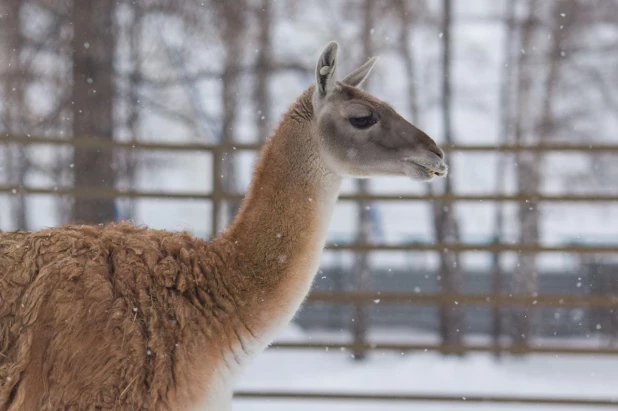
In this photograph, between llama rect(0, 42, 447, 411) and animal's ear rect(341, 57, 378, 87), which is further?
animal's ear rect(341, 57, 378, 87)

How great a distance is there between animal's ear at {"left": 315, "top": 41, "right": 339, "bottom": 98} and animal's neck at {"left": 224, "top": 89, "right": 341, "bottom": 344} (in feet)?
0.64

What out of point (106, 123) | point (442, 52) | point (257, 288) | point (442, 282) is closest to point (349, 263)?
point (442, 282)

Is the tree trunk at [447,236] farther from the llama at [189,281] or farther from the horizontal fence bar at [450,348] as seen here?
the llama at [189,281]

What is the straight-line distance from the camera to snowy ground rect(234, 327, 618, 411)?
5.92 meters

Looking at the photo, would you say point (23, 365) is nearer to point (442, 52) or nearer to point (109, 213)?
point (109, 213)

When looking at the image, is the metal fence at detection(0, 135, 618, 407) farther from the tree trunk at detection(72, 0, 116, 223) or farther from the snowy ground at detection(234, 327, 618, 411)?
the tree trunk at detection(72, 0, 116, 223)

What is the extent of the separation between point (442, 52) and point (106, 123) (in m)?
3.69

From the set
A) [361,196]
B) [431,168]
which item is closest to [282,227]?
[431,168]

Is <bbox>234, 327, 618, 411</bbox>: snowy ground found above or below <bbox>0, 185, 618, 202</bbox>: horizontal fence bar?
below

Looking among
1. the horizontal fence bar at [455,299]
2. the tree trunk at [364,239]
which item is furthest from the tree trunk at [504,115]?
the horizontal fence bar at [455,299]

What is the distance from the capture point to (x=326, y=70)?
3.20 m

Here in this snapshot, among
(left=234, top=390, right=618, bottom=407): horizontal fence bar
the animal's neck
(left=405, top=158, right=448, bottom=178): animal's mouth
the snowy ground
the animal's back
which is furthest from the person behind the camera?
the snowy ground

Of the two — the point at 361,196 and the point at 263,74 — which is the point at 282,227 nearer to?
the point at 361,196

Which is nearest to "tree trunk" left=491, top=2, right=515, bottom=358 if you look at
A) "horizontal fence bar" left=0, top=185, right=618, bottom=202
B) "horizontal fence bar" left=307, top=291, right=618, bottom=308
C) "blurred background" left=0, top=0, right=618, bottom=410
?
"blurred background" left=0, top=0, right=618, bottom=410
